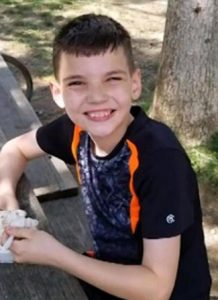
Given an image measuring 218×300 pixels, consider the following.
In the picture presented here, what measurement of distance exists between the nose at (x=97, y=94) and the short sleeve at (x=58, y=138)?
1.32ft

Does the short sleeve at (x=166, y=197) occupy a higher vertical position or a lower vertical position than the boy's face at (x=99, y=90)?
lower

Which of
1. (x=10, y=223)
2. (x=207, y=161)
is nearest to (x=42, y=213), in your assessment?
(x=10, y=223)

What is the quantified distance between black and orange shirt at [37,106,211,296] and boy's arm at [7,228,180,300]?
48 mm

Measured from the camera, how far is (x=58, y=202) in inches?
120

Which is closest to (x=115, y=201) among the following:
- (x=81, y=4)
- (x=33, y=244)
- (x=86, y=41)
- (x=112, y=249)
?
(x=112, y=249)

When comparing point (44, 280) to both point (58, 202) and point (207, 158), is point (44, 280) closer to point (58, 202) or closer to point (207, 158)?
point (58, 202)

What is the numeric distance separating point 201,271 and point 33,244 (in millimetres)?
557

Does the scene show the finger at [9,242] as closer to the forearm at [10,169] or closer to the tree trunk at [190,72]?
the forearm at [10,169]

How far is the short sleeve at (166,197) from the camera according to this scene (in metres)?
1.72

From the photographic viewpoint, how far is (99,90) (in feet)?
5.81

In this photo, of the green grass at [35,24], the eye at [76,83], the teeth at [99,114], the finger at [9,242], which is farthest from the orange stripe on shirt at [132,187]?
the green grass at [35,24]

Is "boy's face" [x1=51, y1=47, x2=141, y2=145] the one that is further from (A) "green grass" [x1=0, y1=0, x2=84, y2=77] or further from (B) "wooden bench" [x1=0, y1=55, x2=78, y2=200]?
(A) "green grass" [x1=0, y1=0, x2=84, y2=77]

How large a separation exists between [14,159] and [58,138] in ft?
0.58

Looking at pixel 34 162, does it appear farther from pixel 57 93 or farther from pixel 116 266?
pixel 116 266
